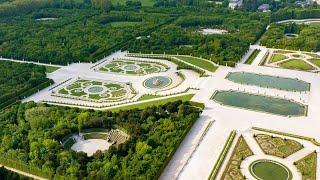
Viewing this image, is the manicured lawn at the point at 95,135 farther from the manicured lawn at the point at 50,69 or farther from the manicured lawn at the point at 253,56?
the manicured lawn at the point at 253,56

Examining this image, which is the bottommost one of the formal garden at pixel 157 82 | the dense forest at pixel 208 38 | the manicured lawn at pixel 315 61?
the formal garden at pixel 157 82

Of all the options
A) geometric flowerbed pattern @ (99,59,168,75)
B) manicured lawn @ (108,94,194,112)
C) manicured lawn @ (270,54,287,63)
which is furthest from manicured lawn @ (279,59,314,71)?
manicured lawn @ (108,94,194,112)

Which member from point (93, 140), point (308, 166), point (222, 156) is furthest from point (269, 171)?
point (93, 140)

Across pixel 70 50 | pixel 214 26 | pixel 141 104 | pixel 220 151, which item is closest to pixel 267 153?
pixel 220 151

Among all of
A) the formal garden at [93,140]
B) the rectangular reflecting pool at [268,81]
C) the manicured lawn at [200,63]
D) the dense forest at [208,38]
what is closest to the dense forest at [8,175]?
the formal garden at [93,140]

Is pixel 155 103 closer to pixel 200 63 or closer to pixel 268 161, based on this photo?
pixel 200 63

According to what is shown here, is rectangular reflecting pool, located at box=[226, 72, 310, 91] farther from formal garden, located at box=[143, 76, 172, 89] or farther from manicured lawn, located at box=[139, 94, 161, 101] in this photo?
manicured lawn, located at box=[139, 94, 161, 101]
